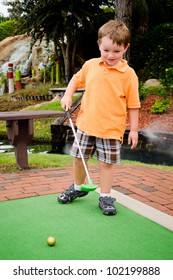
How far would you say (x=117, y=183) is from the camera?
3918 mm

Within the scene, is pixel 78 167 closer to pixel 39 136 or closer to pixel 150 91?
pixel 39 136

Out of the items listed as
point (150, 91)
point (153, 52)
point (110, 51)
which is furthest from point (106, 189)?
point (153, 52)

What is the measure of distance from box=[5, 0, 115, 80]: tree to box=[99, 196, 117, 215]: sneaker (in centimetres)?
1205

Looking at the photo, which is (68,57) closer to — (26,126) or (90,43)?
(90,43)

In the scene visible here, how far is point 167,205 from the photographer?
3248mm

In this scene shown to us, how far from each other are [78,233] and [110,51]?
1.28 meters

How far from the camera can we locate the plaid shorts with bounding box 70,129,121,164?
113 inches

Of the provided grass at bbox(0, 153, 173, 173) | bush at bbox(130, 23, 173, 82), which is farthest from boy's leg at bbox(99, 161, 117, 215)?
bush at bbox(130, 23, 173, 82)

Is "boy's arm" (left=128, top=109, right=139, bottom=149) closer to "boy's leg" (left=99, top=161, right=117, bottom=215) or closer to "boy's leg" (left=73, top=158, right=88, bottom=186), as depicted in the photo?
"boy's leg" (left=99, top=161, right=117, bottom=215)

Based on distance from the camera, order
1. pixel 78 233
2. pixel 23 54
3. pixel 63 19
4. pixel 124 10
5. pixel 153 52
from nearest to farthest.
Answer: pixel 78 233 < pixel 124 10 < pixel 153 52 < pixel 63 19 < pixel 23 54

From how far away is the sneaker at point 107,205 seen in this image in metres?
2.84

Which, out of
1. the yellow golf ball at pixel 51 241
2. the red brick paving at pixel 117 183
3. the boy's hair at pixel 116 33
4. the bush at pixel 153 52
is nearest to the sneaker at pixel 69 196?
the red brick paving at pixel 117 183

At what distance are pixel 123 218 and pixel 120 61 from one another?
1165mm
